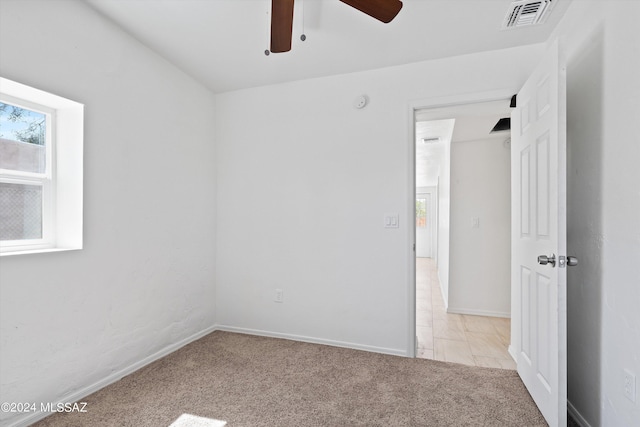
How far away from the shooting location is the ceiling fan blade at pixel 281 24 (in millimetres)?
1534

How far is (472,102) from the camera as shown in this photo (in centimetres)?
245

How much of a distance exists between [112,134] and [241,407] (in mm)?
1948

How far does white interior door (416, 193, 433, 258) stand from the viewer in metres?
10.2

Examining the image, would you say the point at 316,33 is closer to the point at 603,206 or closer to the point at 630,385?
the point at 603,206

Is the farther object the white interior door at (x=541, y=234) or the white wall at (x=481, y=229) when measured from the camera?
the white wall at (x=481, y=229)

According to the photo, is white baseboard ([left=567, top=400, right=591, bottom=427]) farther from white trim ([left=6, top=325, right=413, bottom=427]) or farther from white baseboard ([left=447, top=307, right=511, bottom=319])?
white baseboard ([left=447, top=307, right=511, bottom=319])

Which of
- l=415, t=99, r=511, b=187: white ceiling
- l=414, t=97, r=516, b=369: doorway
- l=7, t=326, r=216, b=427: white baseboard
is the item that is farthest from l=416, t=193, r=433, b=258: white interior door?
l=7, t=326, r=216, b=427: white baseboard

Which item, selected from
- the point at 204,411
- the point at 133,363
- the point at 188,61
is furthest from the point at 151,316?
the point at 188,61

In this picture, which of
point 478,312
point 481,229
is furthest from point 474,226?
point 478,312

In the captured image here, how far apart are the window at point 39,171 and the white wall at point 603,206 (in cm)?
282

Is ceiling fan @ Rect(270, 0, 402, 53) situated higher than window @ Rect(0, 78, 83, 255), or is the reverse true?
ceiling fan @ Rect(270, 0, 402, 53)

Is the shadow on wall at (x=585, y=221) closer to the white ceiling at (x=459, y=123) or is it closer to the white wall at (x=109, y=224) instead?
the white ceiling at (x=459, y=123)

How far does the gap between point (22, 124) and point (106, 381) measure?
1664mm

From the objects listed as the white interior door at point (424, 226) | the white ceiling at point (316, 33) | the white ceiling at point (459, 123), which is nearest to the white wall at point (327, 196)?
the white ceiling at point (316, 33)
